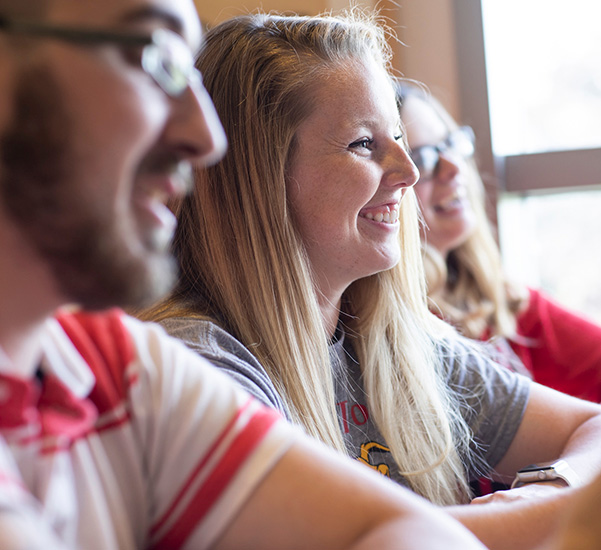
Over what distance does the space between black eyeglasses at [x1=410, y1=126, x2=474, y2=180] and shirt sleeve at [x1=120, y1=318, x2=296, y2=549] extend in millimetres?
1426

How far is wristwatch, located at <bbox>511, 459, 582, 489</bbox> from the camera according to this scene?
120 centimetres

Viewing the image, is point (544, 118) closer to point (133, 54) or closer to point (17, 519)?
point (133, 54)

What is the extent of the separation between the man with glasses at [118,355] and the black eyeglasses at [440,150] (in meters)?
1.42

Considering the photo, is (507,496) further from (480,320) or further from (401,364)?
(480,320)

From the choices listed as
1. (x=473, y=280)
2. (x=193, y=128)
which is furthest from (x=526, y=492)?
(x=473, y=280)

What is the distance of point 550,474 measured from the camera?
47.7 inches

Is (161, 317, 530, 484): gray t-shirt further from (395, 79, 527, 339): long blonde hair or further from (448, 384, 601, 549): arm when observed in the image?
(395, 79, 527, 339): long blonde hair

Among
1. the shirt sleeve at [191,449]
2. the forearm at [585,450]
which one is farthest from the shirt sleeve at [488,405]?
the shirt sleeve at [191,449]

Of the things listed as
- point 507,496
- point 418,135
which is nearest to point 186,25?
point 507,496

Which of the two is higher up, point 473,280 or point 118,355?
point 118,355

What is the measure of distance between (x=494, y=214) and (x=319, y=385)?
4.91ft

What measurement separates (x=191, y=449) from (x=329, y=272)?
0.67 meters

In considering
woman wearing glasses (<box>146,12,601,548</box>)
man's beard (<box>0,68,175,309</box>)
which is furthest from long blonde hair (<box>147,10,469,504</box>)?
man's beard (<box>0,68,175,309</box>)

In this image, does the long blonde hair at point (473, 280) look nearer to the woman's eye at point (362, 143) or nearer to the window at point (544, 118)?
the window at point (544, 118)
